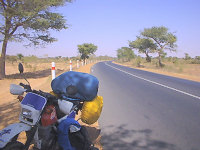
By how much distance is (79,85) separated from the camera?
10.2ft

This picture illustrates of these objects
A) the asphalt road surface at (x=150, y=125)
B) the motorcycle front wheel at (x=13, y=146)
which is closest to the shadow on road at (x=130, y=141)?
the asphalt road surface at (x=150, y=125)

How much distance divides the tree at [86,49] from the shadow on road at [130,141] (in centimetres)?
4318

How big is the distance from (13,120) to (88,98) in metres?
2.45

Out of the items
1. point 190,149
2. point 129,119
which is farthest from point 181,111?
point 190,149

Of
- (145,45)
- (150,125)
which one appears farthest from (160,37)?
(150,125)

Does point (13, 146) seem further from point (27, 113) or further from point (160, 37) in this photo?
point (160, 37)

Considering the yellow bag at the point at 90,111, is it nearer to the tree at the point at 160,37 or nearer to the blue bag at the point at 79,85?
the blue bag at the point at 79,85

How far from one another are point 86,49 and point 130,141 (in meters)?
46.0

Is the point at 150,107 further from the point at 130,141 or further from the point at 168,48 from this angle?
the point at 168,48

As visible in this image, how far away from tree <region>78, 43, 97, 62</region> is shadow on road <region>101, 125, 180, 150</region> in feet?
142

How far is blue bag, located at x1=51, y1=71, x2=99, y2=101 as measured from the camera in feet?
10.0

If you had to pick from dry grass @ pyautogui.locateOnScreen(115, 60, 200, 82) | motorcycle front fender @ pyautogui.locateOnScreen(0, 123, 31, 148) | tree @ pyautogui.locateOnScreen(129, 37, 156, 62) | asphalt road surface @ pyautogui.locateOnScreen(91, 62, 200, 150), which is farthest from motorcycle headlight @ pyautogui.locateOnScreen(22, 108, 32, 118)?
tree @ pyautogui.locateOnScreen(129, 37, 156, 62)

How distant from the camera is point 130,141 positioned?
372 cm

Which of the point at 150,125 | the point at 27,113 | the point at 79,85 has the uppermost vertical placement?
the point at 79,85
